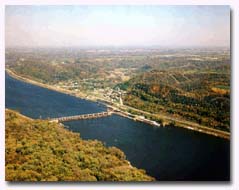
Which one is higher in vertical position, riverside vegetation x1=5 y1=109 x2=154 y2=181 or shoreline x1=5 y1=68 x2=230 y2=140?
shoreline x1=5 y1=68 x2=230 y2=140

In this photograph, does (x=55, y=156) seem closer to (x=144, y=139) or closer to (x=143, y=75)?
(x=144, y=139)

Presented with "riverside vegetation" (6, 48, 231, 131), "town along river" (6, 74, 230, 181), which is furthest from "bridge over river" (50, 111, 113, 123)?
"riverside vegetation" (6, 48, 231, 131)

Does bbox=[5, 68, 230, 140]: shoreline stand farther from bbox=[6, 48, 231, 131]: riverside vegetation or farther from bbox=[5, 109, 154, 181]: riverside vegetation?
bbox=[5, 109, 154, 181]: riverside vegetation

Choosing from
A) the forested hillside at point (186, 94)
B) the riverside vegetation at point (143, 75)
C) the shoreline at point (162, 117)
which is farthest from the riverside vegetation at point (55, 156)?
the forested hillside at point (186, 94)

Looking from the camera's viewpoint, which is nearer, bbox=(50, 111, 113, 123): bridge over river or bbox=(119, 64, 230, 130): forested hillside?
bbox=(119, 64, 230, 130): forested hillside

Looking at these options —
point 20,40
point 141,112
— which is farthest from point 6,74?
point 141,112

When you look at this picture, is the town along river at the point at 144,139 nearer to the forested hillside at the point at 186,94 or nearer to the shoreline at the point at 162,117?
the shoreline at the point at 162,117
